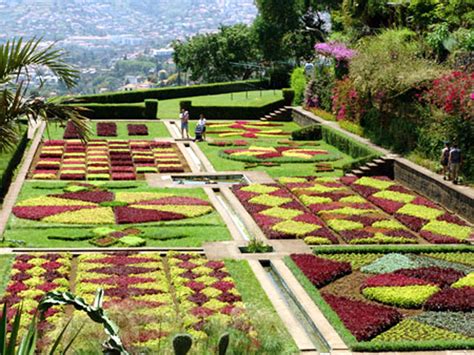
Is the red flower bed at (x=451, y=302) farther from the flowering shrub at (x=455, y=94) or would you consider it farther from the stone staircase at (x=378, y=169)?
the stone staircase at (x=378, y=169)

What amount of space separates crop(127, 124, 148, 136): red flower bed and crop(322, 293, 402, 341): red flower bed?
2442 centimetres

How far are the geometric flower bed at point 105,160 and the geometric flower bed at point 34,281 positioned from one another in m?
10.5

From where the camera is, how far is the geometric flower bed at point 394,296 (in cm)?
1429

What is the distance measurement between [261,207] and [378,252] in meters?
5.02

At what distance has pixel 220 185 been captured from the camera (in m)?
27.7

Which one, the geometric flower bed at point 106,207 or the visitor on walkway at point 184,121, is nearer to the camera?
the geometric flower bed at point 106,207

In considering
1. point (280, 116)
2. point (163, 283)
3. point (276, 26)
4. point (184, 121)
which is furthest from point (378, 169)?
point (276, 26)

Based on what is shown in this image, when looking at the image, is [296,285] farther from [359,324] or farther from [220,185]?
[220,185]

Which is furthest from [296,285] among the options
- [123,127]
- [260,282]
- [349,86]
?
[123,127]

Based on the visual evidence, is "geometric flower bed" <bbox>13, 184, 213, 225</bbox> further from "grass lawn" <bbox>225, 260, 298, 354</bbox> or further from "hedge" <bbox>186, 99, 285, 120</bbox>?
"hedge" <bbox>186, 99, 285, 120</bbox>

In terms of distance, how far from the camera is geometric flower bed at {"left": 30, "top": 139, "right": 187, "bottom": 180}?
2902 centimetres

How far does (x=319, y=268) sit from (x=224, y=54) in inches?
2254

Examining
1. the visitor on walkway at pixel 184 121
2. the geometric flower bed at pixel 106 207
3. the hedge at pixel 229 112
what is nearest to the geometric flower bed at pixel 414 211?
the geometric flower bed at pixel 106 207

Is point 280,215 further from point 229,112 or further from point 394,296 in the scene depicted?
point 229,112
